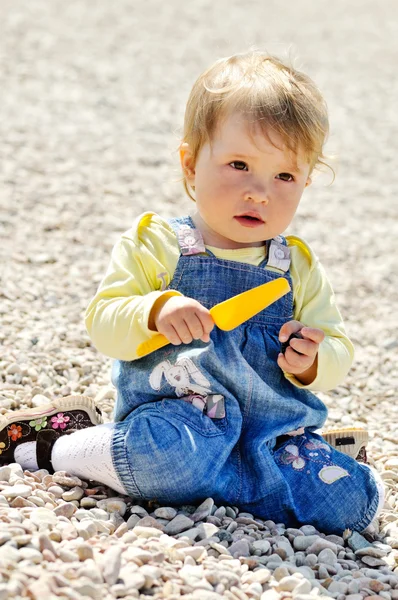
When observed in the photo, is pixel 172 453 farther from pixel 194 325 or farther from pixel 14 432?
pixel 14 432

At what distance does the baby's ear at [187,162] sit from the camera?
9.34 ft

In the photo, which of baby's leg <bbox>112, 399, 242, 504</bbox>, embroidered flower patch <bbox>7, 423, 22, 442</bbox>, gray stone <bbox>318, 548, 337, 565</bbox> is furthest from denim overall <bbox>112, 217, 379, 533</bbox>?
embroidered flower patch <bbox>7, 423, 22, 442</bbox>

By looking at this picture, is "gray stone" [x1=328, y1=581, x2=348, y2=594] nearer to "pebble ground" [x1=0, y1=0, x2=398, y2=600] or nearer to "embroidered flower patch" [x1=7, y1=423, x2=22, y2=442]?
"pebble ground" [x1=0, y1=0, x2=398, y2=600]

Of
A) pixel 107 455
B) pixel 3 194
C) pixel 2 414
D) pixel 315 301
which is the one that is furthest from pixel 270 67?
pixel 3 194

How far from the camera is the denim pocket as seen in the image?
262 centimetres

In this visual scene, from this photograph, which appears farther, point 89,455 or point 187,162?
point 187,162

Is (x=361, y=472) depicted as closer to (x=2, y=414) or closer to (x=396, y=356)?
(x=2, y=414)

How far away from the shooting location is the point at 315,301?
2898mm

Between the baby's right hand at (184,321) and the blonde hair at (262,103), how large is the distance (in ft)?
1.93

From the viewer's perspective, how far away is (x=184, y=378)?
269cm

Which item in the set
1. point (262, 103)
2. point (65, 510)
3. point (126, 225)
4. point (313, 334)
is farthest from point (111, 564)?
point (126, 225)

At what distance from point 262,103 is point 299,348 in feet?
2.50

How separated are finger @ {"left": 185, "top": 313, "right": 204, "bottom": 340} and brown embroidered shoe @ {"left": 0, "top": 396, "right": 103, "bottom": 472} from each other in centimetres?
63

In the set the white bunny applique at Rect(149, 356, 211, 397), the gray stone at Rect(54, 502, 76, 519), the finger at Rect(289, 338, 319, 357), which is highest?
the finger at Rect(289, 338, 319, 357)
